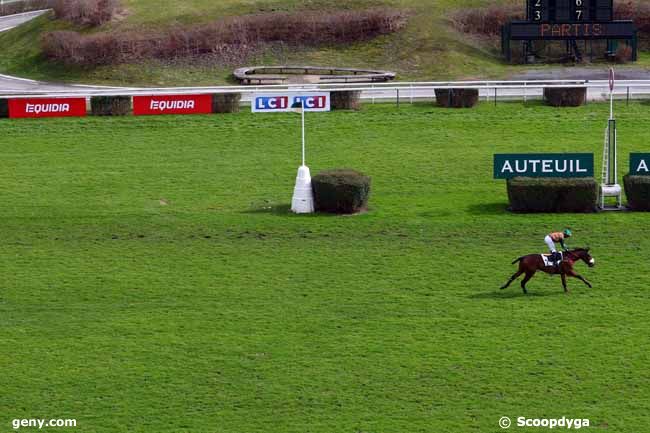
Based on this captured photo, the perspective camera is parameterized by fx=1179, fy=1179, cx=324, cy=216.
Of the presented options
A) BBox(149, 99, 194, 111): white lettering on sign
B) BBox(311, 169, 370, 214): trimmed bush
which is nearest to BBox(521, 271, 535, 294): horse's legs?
BBox(311, 169, 370, 214): trimmed bush

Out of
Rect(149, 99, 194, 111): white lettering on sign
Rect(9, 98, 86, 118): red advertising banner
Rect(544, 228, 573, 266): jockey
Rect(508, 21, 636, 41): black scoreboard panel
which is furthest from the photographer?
Rect(508, 21, 636, 41): black scoreboard panel

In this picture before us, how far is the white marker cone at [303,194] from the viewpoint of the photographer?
1305 inches

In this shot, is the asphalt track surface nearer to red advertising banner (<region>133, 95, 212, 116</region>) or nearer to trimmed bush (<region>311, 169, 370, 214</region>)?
red advertising banner (<region>133, 95, 212, 116</region>)

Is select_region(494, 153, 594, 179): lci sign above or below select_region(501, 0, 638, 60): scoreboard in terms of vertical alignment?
below

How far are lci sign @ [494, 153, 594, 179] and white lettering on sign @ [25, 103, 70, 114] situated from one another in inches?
738

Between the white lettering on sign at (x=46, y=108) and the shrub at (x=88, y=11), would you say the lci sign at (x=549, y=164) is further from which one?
the shrub at (x=88, y=11)

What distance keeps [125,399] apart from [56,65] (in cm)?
4083

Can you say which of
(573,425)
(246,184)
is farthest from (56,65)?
(573,425)

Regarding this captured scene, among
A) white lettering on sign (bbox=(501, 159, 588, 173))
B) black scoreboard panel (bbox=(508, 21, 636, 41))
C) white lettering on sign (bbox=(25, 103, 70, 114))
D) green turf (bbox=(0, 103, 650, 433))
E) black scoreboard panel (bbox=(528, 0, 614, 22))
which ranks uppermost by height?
black scoreboard panel (bbox=(528, 0, 614, 22))

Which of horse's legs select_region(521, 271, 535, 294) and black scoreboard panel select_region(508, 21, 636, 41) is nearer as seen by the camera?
horse's legs select_region(521, 271, 535, 294)

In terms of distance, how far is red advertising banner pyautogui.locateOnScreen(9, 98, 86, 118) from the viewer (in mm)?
44594

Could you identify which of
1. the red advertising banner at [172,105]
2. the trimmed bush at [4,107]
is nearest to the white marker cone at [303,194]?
the red advertising banner at [172,105]

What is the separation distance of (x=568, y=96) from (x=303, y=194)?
15.9 meters

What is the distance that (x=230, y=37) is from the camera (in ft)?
197
